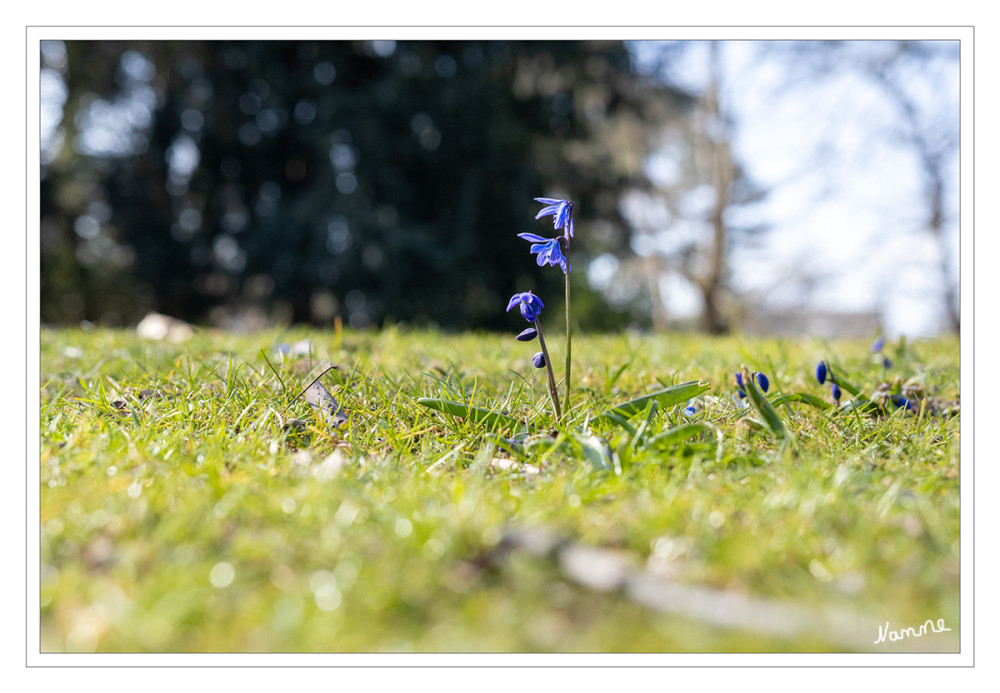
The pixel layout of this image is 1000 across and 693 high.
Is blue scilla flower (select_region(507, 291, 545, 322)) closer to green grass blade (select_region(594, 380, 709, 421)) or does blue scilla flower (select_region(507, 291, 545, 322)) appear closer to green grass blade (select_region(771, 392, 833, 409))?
green grass blade (select_region(594, 380, 709, 421))

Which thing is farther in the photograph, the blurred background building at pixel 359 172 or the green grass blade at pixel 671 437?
the blurred background building at pixel 359 172

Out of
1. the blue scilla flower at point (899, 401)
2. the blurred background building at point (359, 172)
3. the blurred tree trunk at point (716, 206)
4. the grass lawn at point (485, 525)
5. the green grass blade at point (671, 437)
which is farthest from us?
the blurred tree trunk at point (716, 206)

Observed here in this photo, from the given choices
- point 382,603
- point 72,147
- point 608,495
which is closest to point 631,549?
point 608,495
